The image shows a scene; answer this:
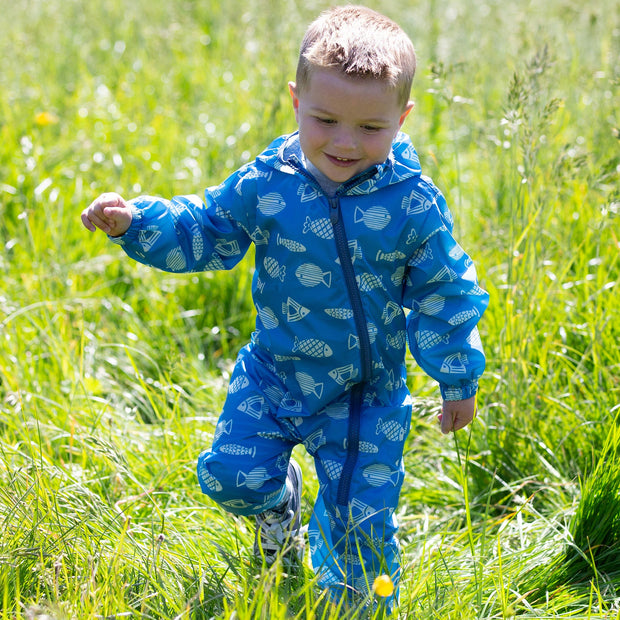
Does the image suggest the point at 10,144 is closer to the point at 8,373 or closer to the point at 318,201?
the point at 8,373

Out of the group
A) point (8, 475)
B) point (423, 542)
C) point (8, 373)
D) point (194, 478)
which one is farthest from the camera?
point (8, 373)

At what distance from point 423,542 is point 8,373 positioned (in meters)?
1.45

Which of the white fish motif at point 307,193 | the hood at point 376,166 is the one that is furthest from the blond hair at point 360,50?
the white fish motif at point 307,193

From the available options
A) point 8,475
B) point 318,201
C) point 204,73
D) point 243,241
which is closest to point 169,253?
point 243,241

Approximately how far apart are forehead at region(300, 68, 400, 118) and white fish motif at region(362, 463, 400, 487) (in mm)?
841

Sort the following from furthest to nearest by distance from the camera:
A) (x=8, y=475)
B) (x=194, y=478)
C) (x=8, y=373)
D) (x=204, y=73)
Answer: (x=204, y=73) < (x=8, y=373) < (x=194, y=478) < (x=8, y=475)

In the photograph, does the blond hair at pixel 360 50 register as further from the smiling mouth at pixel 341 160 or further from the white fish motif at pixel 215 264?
the white fish motif at pixel 215 264

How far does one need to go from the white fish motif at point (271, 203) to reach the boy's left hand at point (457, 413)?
2.02 feet

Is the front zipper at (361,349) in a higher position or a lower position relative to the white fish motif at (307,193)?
lower

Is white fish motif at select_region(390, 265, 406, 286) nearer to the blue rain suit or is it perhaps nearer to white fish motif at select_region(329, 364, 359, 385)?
the blue rain suit

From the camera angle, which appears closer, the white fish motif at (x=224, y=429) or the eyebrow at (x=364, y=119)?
the eyebrow at (x=364, y=119)

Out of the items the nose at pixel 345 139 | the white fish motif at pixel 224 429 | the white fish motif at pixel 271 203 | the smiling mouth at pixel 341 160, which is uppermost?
the nose at pixel 345 139

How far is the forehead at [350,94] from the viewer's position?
5.98 feet

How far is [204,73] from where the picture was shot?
208 inches
